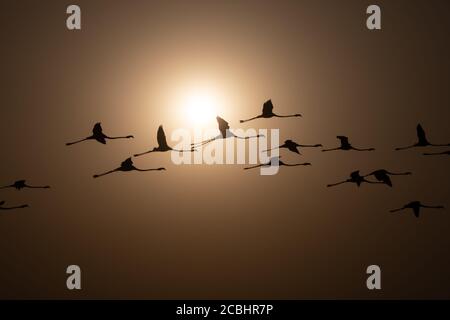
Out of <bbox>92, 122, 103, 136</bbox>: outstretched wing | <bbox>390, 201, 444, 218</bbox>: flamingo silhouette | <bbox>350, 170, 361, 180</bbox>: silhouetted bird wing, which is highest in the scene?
<bbox>92, 122, 103, 136</bbox>: outstretched wing

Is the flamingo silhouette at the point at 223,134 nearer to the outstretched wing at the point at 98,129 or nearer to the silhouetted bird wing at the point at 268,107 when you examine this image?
the silhouetted bird wing at the point at 268,107

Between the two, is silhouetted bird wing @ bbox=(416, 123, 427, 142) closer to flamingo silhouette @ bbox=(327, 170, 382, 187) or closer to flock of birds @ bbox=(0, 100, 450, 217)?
flock of birds @ bbox=(0, 100, 450, 217)

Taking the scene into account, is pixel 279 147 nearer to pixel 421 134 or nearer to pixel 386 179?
pixel 386 179

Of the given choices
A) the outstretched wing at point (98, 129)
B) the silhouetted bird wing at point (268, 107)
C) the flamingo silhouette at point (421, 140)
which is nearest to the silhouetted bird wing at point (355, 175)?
the flamingo silhouette at point (421, 140)

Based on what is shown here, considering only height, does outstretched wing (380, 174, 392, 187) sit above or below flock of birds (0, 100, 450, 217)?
below

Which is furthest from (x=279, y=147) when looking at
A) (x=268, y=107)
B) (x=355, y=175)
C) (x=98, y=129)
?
(x=98, y=129)

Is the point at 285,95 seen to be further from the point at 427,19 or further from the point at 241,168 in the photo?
the point at 427,19

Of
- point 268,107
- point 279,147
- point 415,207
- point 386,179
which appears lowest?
point 415,207

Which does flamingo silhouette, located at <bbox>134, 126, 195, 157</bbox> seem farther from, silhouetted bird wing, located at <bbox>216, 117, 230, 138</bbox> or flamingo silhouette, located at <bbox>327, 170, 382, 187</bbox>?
flamingo silhouette, located at <bbox>327, 170, 382, 187</bbox>

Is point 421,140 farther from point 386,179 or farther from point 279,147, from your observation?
point 279,147

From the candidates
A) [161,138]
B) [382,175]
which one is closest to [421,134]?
→ [382,175]

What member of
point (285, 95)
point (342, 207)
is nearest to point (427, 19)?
point (285, 95)

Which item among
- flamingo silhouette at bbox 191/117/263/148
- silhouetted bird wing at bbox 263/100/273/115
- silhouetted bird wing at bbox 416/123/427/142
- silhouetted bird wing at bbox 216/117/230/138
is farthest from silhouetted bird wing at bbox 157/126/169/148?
silhouetted bird wing at bbox 416/123/427/142

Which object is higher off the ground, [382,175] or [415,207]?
[382,175]
